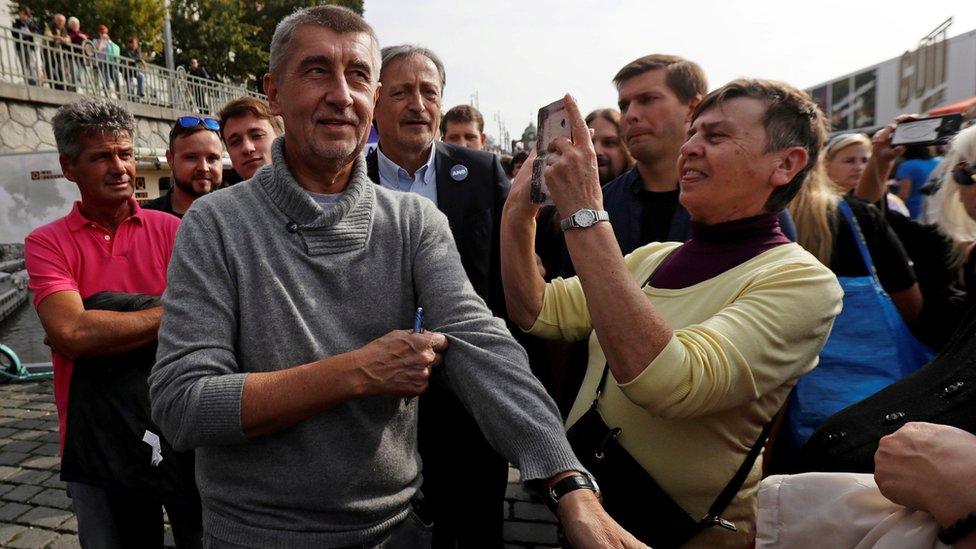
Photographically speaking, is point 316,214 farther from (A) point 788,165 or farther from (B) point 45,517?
(B) point 45,517

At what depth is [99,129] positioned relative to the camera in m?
2.52

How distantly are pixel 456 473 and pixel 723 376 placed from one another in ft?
4.82

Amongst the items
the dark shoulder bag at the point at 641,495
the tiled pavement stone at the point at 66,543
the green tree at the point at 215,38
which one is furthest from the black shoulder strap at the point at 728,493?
the green tree at the point at 215,38

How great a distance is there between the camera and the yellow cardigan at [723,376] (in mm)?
1452

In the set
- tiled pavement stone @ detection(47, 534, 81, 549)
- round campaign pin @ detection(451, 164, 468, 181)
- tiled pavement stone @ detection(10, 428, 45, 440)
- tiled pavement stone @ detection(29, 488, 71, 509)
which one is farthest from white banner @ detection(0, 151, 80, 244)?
round campaign pin @ detection(451, 164, 468, 181)

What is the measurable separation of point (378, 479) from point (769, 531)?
0.90 meters

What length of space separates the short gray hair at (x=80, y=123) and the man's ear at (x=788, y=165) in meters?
2.61

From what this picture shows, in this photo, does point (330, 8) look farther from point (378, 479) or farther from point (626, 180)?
point (626, 180)

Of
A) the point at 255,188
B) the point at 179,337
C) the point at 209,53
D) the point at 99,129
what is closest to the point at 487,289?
the point at 255,188

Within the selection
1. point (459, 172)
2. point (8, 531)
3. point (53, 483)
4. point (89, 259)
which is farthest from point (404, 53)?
point (53, 483)

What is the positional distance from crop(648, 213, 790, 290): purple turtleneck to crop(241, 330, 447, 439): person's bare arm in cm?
93

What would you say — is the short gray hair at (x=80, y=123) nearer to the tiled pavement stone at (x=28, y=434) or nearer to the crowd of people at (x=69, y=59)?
the tiled pavement stone at (x=28, y=434)

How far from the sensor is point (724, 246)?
5.94 feet

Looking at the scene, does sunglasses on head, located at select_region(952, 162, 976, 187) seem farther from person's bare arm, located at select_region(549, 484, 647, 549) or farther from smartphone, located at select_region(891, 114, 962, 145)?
person's bare arm, located at select_region(549, 484, 647, 549)
